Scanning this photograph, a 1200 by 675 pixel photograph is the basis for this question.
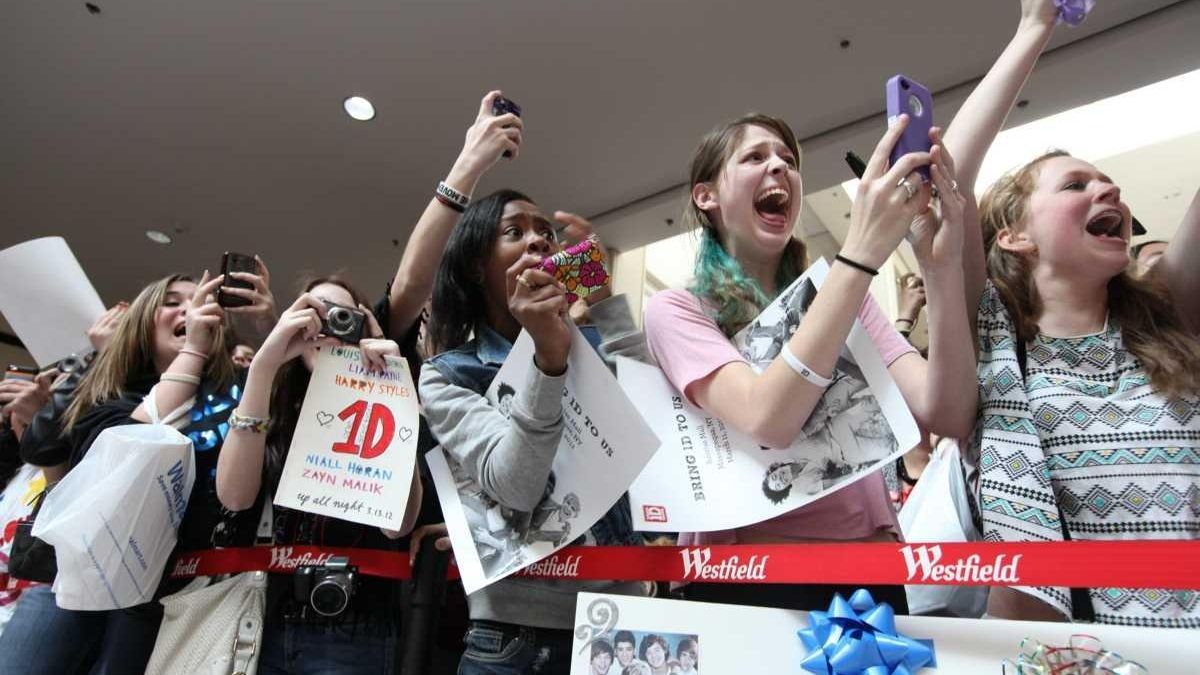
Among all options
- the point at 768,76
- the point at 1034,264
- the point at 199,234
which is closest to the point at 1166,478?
the point at 1034,264

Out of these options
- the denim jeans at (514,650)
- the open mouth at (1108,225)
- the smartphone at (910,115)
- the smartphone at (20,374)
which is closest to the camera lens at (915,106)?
the smartphone at (910,115)

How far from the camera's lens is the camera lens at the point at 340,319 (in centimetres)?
Answer: 125

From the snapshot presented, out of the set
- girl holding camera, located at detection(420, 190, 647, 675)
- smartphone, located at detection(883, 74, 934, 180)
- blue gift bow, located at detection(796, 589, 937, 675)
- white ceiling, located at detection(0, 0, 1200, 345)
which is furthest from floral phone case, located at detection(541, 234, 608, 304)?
white ceiling, located at detection(0, 0, 1200, 345)

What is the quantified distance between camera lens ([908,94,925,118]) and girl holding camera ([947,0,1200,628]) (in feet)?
0.46

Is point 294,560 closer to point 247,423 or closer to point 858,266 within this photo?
point 247,423

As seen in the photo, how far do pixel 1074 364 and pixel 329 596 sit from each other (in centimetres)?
116

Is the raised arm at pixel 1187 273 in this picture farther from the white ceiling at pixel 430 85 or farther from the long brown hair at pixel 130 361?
the white ceiling at pixel 430 85

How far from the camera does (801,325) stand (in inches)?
32.2

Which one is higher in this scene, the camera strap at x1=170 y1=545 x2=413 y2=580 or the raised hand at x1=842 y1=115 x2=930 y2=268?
the raised hand at x1=842 y1=115 x2=930 y2=268

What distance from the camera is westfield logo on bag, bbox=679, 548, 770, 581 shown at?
0.83 m

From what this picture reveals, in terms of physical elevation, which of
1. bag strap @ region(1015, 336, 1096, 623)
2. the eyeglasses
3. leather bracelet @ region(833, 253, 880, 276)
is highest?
leather bracelet @ region(833, 253, 880, 276)

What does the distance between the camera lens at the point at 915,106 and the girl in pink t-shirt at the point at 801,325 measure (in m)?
0.04

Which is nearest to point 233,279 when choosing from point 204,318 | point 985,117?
point 204,318

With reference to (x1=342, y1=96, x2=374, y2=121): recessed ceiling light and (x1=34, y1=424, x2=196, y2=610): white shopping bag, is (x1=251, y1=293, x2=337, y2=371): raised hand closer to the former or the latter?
(x1=34, y1=424, x2=196, y2=610): white shopping bag
